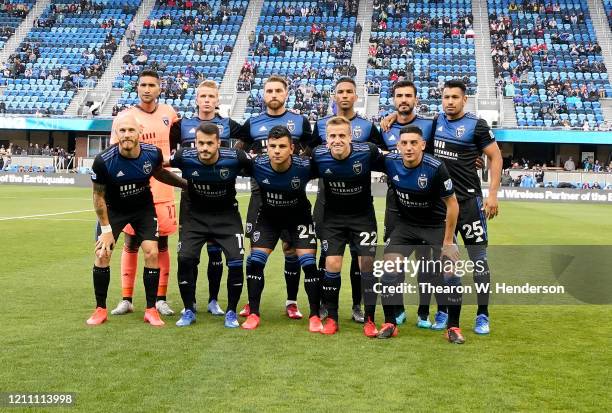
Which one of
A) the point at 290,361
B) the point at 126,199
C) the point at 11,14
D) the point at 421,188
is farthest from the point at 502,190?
the point at 11,14

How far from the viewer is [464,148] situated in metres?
7.28

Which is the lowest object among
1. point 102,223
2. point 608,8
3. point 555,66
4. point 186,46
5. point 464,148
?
point 102,223

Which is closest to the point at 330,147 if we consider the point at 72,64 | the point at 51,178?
the point at 51,178

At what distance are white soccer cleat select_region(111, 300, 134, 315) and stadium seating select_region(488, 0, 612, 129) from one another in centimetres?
3473

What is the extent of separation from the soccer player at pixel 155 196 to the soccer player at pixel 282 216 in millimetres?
1104

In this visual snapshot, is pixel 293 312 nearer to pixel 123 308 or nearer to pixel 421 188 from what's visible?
pixel 123 308

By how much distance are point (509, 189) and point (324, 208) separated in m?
28.9

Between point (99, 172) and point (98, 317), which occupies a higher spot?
point (99, 172)

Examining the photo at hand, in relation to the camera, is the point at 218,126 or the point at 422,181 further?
the point at 218,126

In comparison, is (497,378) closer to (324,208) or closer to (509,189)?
(324,208)

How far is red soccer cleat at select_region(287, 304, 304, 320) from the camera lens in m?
7.75

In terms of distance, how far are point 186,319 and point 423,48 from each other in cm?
4094

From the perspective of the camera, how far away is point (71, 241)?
14.3m

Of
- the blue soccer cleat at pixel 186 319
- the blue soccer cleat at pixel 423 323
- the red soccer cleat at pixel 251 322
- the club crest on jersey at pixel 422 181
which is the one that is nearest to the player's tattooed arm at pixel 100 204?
the blue soccer cleat at pixel 186 319
